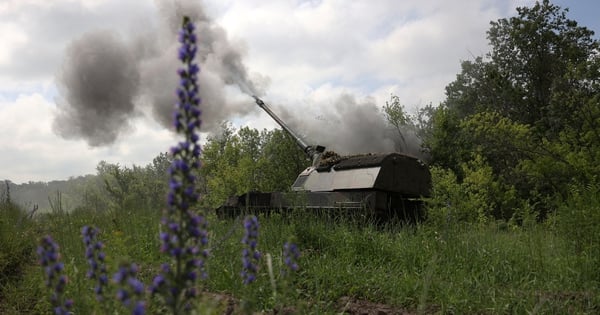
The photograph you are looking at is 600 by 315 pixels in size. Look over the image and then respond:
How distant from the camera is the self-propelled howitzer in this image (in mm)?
12867

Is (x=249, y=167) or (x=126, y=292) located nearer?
(x=126, y=292)

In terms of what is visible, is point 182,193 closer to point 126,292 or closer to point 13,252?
point 126,292

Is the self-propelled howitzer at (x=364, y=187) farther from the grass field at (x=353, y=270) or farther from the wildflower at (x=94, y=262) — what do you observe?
the wildflower at (x=94, y=262)

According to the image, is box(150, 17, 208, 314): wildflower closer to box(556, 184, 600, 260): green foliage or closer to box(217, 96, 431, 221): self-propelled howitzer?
box(556, 184, 600, 260): green foliage

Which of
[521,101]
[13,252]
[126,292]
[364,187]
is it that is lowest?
[13,252]

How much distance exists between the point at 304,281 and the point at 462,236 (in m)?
3.39

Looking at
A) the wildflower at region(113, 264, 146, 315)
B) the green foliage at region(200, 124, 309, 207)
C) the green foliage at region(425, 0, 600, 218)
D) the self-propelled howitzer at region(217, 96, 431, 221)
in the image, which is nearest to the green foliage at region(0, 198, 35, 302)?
the wildflower at region(113, 264, 146, 315)

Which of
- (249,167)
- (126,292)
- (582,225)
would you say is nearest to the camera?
(126,292)

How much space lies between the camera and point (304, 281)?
5.66 m

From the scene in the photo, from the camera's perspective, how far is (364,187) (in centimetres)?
1347

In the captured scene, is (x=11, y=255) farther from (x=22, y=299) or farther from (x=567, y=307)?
(x=567, y=307)

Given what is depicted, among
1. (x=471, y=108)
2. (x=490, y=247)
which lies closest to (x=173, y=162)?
(x=490, y=247)

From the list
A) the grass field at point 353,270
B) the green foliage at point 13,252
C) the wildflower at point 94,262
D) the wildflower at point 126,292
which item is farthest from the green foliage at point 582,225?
the green foliage at point 13,252

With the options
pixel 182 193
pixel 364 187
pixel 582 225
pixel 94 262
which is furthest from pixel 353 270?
pixel 364 187
